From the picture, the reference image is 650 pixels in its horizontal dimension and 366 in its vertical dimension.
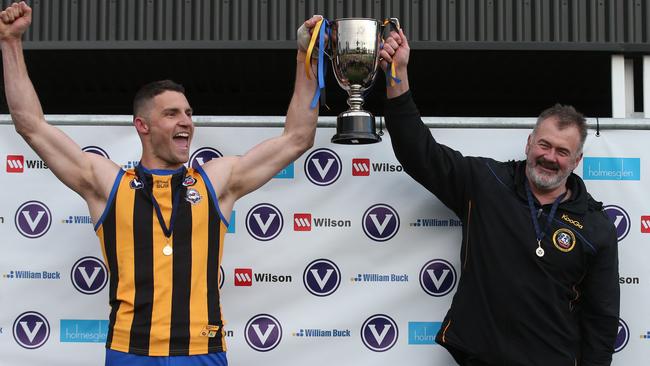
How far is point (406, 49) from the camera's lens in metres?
3.64

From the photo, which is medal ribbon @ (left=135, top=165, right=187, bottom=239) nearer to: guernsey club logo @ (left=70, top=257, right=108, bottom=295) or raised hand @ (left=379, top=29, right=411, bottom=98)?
guernsey club logo @ (left=70, top=257, right=108, bottom=295)

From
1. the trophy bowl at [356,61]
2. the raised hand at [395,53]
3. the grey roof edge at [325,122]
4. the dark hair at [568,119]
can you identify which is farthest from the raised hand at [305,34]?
the dark hair at [568,119]

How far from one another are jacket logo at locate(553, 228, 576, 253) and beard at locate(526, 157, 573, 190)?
22 cm

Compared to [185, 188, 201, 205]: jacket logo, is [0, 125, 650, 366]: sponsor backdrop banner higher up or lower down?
lower down

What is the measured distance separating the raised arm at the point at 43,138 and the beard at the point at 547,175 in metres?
2.00

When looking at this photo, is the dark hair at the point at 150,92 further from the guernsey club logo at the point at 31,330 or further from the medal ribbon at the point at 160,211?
the guernsey club logo at the point at 31,330

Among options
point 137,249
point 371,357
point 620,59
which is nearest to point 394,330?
point 371,357

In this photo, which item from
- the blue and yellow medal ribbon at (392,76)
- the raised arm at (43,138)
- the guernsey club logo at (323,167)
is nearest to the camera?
the raised arm at (43,138)

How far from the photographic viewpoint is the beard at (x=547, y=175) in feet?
11.8

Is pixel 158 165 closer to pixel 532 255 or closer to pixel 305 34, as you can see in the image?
pixel 305 34

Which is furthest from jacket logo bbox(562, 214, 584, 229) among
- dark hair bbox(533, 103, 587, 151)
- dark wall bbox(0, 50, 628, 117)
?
dark wall bbox(0, 50, 628, 117)

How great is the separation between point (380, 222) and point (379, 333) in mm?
595

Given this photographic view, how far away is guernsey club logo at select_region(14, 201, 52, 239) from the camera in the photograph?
13.3 ft

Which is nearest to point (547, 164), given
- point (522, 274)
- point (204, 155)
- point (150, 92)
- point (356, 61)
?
point (522, 274)
